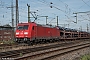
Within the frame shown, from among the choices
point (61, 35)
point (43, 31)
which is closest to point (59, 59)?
point (43, 31)

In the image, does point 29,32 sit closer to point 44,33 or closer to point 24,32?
point 24,32

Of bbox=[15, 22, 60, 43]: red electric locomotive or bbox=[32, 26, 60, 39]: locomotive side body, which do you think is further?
bbox=[32, 26, 60, 39]: locomotive side body

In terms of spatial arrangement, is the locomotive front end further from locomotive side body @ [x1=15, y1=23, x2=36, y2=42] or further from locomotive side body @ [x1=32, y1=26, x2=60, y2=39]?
locomotive side body @ [x1=32, y1=26, x2=60, y2=39]

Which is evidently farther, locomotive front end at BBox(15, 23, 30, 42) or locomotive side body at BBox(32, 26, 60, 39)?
locomotive side body at BBox(32, 26, 60, 39)

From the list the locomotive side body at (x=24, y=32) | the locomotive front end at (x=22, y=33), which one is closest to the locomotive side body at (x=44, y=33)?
the locomotive side body at (x=24, y=32)

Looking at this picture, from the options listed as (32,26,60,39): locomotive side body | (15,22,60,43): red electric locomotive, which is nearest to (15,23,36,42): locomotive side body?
(15,22,60,43): red electric locomotive

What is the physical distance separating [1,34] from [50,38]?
2792cm

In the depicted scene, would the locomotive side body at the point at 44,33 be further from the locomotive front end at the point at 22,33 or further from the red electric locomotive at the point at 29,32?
the locomotive front end at the point at 22,33

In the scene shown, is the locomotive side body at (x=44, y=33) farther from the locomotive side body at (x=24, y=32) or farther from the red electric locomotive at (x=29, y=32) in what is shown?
the locomotive side body at (x=24, y=32)

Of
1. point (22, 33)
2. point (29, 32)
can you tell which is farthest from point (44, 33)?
point (22, 33)

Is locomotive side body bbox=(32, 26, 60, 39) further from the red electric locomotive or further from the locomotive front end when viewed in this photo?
the locomotive front end

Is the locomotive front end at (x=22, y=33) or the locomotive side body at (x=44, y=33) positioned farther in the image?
the locomotive side body at (x=44, y=33)

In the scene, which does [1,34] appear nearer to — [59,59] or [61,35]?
[61,35]

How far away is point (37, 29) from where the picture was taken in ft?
97.6
